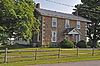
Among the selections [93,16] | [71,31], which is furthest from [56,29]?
[93,16]

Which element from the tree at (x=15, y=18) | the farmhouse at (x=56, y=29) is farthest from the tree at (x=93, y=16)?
the tree at (x=15, y=18)

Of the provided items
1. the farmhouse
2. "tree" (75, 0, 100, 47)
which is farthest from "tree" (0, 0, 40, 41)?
"tree" (75, 0, 100, 47)

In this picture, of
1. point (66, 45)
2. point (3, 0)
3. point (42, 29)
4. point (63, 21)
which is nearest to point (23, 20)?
point (3, 0)

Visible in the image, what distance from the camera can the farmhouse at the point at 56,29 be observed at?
23844 mm

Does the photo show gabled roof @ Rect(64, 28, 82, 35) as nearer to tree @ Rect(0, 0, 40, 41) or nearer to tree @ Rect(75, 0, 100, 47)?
tree @ Rect(75, 0, 100, 47)

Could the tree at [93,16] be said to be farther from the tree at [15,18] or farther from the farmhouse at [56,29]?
the tree at [15,18]

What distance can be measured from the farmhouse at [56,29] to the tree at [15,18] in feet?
28.5

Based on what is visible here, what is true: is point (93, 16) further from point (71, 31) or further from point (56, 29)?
point (56, 29)

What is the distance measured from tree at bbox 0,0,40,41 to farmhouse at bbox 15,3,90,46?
8.70 metres

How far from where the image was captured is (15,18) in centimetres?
1322

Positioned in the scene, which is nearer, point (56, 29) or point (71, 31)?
point (56, 29)

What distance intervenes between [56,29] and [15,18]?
13297 millimetres

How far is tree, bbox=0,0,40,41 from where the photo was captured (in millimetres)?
12734

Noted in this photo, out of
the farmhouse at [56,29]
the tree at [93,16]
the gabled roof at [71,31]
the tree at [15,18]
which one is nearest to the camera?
the tree at [15,18]
